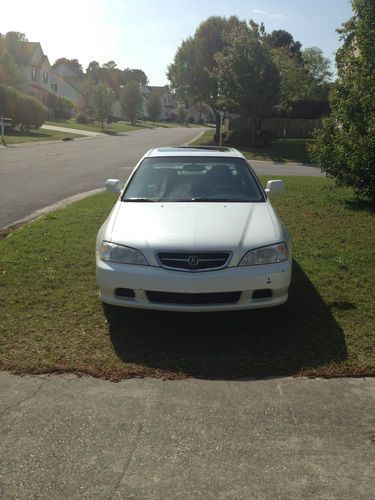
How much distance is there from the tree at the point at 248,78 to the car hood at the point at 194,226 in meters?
26.5

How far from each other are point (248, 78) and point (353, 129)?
2087 centimetres

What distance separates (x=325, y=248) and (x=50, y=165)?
1309 centimetres

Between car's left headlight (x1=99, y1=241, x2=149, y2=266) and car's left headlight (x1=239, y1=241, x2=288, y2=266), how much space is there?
85 cm

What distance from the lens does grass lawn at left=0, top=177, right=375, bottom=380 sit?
3.82 meters

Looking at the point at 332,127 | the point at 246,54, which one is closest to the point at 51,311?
the point at 332,127

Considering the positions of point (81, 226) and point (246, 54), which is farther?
point (246, 54)

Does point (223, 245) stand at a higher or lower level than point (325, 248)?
higher

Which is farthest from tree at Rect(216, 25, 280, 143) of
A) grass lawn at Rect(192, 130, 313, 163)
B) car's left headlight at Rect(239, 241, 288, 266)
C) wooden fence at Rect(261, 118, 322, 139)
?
car's left headlight at Rect(239, 241, 288, 266)

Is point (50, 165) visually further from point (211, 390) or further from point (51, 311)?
point (211, 390)

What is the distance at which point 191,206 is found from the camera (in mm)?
5117

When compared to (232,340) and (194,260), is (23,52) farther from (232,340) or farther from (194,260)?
(232,340)

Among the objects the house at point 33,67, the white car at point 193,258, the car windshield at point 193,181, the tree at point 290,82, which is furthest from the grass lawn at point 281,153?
the house at point 33,67

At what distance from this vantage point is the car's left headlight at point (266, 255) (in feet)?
14.0

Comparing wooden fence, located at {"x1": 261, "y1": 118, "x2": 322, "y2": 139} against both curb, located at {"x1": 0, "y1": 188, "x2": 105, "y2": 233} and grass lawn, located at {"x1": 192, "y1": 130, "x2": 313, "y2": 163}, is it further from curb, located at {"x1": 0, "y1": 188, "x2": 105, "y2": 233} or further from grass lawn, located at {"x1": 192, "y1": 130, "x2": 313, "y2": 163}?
curb, located at {"x1": 0, "y1": 188, "x2": 105, "y2": 233}
